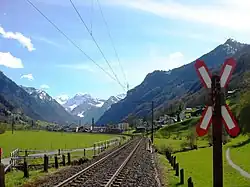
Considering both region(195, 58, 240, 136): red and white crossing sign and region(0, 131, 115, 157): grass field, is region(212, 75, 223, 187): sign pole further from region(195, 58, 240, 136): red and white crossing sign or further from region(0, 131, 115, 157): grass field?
region(0, 131, 115, 157): grass field

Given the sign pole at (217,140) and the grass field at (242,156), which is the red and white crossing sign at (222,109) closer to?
the sign pole at (217,140)

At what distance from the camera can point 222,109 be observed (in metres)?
7.70

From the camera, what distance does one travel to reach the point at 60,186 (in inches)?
800

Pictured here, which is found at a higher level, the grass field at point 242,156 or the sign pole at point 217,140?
the sign pole at point 217,140

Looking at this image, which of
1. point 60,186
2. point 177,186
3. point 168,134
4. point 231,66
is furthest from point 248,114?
point 168,134

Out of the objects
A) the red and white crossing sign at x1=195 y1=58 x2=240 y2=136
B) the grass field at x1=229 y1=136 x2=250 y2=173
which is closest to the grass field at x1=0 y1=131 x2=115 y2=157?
the grass field at x1=229 y1=136 x2=250 y2=173

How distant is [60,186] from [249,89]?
44.3 meters

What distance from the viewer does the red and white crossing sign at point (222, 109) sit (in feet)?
24.8

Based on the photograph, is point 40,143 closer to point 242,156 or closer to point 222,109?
point 242,156


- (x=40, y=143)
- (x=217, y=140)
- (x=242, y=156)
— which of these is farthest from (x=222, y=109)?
(x=40, y=143)

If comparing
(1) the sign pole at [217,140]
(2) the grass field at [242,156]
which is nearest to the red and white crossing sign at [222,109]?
(1) the sign pole at [217,140]

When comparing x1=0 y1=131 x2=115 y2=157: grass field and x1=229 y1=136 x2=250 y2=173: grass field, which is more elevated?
x1=0 y1=131 x2=115 y2=157: grass field

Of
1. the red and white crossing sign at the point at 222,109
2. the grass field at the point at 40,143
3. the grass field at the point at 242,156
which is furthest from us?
the grass field at the point at 40,143

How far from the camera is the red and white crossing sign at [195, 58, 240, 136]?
755 centimetres
